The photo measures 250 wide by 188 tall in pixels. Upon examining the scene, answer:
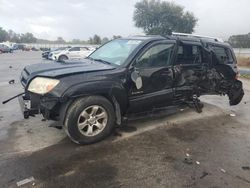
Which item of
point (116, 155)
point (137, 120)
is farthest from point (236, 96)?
point (116, 155)

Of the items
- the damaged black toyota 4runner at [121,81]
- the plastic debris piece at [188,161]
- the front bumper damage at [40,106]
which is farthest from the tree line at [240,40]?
the front bumper damage at [40,106]

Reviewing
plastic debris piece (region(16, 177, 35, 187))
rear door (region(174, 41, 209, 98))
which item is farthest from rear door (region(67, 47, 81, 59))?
plastic debris piece (region(16, 177, 35, 187))

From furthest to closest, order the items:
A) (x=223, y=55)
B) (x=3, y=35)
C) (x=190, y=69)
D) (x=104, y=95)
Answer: (x=3, y=35) → (x=223, y=55) → (x=190, y=69) → (x=104, y=95)

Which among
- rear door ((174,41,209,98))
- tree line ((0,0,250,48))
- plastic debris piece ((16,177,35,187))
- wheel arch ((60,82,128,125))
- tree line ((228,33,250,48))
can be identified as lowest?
plastic debris piece ((16,177,35,187))

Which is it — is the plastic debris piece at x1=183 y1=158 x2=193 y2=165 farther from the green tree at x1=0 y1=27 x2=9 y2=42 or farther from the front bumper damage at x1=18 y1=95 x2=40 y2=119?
the green tree at x1=0 y1=27 x2=9 y2=42

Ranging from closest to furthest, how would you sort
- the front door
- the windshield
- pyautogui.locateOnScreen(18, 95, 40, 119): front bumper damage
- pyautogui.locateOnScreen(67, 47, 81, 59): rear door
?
1. pyautogui.locateOnScreen(18, 95, 40, 119): front bumper damage
2. the front door
3. the windshield
4. pyautogui.locateOnScreen(67, 47, 81, 59): rear door

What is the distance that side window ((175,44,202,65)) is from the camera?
548cm

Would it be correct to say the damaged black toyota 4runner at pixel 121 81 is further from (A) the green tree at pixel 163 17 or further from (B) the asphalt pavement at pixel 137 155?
(A) the green tree at pixel 163 17

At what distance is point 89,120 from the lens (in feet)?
14.2

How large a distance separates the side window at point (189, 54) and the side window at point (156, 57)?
0.87ft

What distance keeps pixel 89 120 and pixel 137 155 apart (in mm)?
958

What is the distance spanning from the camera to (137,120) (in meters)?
5.59

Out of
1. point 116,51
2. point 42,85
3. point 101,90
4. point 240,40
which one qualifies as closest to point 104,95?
point 101,90

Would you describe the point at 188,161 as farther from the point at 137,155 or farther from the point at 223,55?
the point at 223,55
